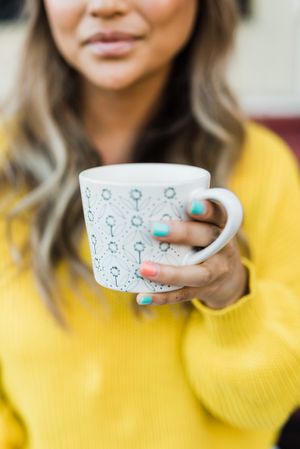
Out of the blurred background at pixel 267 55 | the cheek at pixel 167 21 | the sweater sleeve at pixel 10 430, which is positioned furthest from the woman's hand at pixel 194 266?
the blurred background at pixel 267 55

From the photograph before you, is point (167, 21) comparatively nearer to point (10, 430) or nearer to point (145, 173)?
point (145, 173)

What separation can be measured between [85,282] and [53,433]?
22cm

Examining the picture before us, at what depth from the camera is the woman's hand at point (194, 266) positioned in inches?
15.9

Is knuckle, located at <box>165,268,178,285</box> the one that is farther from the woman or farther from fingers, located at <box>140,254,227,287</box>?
the woman

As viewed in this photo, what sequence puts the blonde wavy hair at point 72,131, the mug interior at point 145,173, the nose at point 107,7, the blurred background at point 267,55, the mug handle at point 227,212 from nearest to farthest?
the mug handle at point 227,212
the mug interior at point 145,173
the nose at point 107,7
the blonde wavy hair at point 72,131
the blurred background at point 267,55

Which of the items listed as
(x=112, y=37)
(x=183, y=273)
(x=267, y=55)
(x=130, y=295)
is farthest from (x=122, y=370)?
(x=267, y=55)

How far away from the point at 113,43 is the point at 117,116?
0.57 feet

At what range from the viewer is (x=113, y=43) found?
2.08 feet

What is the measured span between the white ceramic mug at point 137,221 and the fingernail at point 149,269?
0.5 inches

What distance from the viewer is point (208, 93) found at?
83cm

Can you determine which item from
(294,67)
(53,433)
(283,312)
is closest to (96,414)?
(53,433)

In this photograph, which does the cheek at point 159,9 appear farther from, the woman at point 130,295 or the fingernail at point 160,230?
the fingernail at point 160,230

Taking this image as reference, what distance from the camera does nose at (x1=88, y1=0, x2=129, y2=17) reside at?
61 cm

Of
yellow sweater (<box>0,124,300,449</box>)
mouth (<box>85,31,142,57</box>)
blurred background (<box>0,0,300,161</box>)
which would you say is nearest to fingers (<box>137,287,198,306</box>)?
yellow sweater (<box>0,124,300,449</box>)
